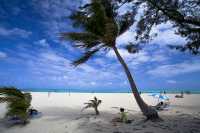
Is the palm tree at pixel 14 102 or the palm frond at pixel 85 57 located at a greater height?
the palm frond at pixel 85 57

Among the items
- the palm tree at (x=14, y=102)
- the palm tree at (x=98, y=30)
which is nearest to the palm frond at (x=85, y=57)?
the palm tree at (x=98, y=30)

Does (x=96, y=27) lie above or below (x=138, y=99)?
above

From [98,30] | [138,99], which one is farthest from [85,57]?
[138,99]

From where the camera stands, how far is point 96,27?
11805 millimetres

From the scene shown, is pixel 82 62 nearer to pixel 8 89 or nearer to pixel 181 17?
pixel 8 89

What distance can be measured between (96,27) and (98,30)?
230 mm

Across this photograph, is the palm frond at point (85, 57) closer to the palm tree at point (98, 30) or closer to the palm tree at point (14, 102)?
the palm tree at point (98, 30)

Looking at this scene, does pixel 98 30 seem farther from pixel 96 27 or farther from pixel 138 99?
pixel 138 99

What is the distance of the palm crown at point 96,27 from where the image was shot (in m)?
11.4

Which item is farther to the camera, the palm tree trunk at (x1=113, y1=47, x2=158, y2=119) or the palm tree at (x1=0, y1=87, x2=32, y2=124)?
the palm tree trunk at (x1=113, y1=47, x2=158, y2=119)

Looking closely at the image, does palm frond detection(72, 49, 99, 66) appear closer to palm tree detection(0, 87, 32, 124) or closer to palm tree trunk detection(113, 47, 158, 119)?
palm tree trunk detection(113, 47, 158, 119)

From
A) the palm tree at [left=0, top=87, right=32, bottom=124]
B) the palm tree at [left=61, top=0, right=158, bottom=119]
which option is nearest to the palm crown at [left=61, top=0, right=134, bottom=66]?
the palm tree at [left=61, top=0, right=158, bottom=119]

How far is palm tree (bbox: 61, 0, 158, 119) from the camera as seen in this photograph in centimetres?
1136

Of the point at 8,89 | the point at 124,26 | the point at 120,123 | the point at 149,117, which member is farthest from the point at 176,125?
the point at 8,89
